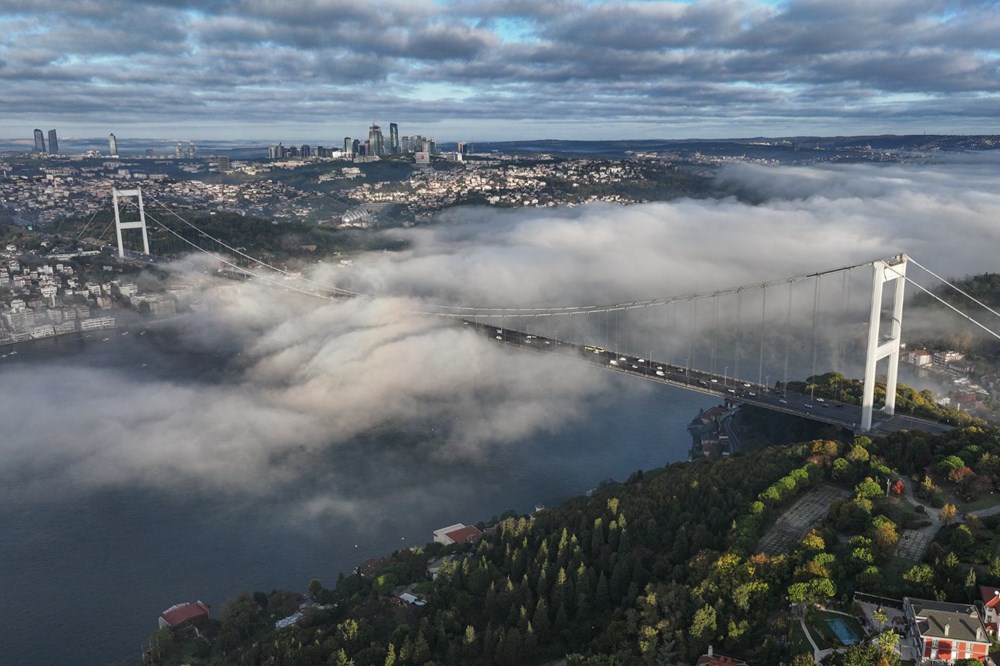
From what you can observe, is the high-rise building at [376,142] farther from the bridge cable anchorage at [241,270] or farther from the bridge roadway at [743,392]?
the bridge roadway at [743,392]

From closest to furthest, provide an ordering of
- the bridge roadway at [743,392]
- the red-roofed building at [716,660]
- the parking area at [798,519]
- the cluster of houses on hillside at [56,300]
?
the red-roofed building at [716,660], the parking area at [798,519], the bridge roadway at [743,392], the cluster of houses on hillside at [56,300]

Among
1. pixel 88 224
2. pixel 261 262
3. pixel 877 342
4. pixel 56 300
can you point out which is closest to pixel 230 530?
pixel 877 342

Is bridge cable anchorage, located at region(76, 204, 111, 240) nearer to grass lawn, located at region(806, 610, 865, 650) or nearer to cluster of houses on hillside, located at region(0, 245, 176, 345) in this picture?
cluster of houses on hillside, located at region(0, 245, 176, 345)

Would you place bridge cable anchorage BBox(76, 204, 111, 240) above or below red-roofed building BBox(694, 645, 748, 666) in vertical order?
above

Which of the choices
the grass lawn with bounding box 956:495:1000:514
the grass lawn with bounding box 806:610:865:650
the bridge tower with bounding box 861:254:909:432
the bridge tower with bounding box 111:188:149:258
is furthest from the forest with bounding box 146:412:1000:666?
the bridge tower with bounding box 111:188:149:258

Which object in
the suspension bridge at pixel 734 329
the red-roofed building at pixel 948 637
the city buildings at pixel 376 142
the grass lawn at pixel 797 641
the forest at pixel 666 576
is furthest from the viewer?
the city buildings at pixel 376 142

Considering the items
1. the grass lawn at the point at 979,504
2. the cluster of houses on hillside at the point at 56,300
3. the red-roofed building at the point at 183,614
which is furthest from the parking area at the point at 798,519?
the cluster of houses on hillside at the point at 56,300

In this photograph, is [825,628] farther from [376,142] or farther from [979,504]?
[376,142]
